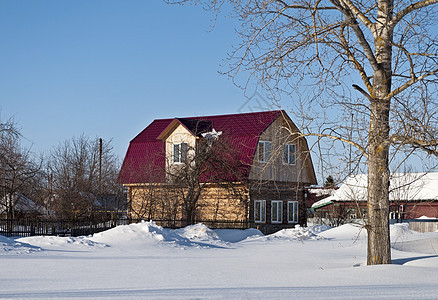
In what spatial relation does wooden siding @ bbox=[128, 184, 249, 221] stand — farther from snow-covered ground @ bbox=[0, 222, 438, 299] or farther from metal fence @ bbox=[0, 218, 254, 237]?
snow-covered ground @ bbox=[0, 222, 438, 299]

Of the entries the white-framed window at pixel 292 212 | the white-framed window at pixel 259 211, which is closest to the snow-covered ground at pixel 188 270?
the white-framed window at pixel 259 211

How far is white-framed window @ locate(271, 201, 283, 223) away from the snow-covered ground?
10934 millimetres

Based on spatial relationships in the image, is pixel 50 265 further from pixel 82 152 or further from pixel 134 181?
pixel 82 152

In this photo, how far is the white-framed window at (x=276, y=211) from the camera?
35.4 metres

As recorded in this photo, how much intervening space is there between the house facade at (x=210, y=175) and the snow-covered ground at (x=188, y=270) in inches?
323

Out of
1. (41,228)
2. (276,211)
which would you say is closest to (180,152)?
(276,211)

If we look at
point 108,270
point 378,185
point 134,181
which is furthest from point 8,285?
point 134,181

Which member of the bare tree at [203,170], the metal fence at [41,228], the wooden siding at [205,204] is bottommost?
the metal fence at [41,228]

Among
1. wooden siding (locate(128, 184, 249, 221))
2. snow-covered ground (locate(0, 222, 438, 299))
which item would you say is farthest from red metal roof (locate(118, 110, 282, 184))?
snow-covered ground (locate(0, 222, 438, 299))

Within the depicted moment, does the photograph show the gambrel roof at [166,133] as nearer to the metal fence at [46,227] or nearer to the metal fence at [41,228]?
the metal fence at [46,227]

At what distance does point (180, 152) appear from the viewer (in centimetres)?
3416

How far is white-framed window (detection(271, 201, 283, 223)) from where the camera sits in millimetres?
35375

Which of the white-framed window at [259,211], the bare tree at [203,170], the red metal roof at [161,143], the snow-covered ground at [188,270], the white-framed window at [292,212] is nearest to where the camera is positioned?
the snow-covered ground at [188,270]

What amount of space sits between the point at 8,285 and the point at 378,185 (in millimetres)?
7856
